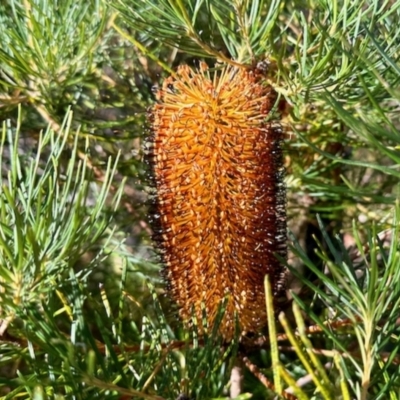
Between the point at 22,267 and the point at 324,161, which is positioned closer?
the point at 22,267

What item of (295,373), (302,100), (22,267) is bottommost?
(295,373)

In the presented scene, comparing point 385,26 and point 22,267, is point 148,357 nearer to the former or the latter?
point 22,267

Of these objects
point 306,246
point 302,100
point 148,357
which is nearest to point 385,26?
point 302,100

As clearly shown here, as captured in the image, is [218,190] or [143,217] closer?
[218,190]
